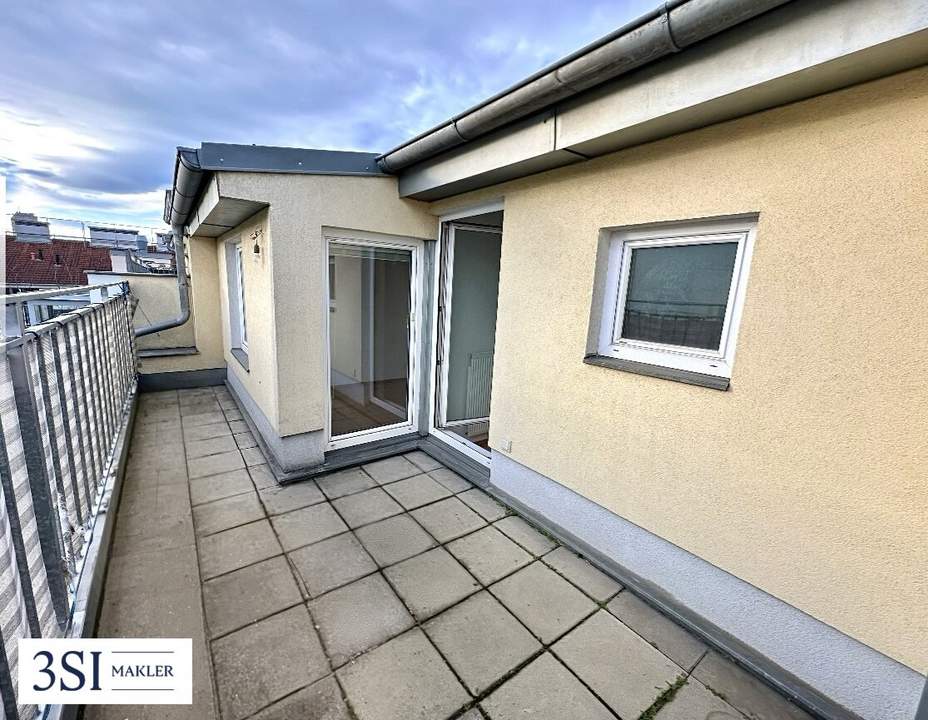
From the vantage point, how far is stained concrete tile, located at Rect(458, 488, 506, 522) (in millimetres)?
3555

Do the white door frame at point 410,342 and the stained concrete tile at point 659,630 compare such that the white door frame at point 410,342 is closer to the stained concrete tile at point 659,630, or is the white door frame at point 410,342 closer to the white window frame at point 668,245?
the white window frame at point 668,245

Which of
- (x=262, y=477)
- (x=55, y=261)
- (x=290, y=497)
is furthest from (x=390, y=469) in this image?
(x=55, y=261)

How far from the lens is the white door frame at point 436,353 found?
14.4 ft

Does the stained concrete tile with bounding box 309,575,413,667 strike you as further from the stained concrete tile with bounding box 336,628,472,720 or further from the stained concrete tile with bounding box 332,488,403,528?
the stained concrete tile with bounding box 332,488,403,528

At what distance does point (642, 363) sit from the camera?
8.80ft

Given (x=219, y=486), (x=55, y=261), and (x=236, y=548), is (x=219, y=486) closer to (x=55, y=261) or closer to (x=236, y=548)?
(x=236, y=548)

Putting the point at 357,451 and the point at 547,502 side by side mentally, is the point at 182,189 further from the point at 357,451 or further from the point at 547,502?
the point at 547,502

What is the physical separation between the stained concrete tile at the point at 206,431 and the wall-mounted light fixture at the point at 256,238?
2509 millimetres

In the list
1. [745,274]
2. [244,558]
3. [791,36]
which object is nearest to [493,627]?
[244,558]

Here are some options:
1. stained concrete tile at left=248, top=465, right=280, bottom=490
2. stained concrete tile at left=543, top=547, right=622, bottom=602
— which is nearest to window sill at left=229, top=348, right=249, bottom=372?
stained concrete tile at left=248, top=465, right=280, bottom=490

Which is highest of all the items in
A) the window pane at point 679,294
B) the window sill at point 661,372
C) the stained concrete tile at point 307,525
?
the window pane at point 679,294

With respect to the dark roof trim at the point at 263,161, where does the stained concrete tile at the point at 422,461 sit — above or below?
below

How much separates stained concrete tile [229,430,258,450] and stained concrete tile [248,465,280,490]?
624 millimetres

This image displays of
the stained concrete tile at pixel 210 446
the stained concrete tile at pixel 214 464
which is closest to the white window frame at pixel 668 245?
the stained concrete tile at pixel 214 464
